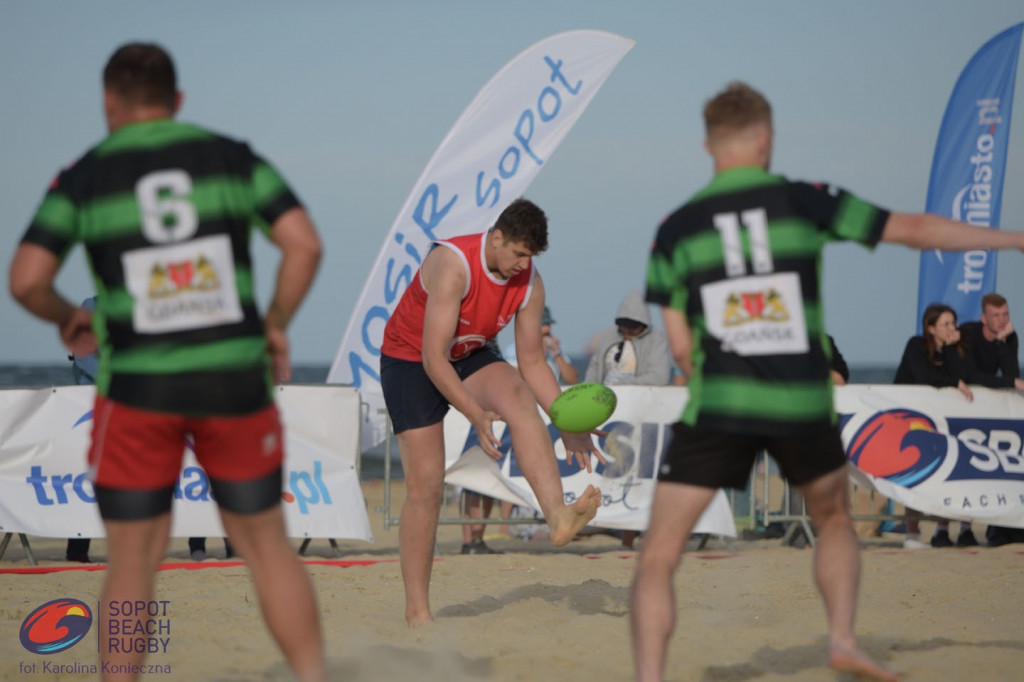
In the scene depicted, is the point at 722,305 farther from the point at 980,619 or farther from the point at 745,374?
the point at 980,619

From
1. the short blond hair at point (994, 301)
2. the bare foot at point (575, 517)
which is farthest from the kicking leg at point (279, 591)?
the short blond hair at point (994, 301)

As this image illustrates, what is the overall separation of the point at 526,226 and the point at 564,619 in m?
1.94

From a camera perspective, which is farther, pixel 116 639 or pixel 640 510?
pixel 640 510

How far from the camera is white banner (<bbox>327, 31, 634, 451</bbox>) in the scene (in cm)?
Answer: 947

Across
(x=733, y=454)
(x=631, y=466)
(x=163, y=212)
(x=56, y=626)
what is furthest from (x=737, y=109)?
(x=631, y=466)

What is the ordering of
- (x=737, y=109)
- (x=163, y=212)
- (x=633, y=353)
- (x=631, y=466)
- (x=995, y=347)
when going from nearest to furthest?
(x=163, y=212) < (x=737, y=109) < (x=631, y=466) < (x=995, y=347) < (x=633, y=353)

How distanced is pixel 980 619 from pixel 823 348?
2587mm

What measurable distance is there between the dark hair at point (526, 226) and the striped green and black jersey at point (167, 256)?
5.95 feet

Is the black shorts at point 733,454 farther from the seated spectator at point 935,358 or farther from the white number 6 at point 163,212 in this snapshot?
the seated spectator at point 935,358

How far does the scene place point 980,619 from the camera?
5191 millimetres

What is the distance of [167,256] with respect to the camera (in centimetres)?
281

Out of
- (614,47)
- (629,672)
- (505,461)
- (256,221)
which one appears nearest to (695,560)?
(505,461)

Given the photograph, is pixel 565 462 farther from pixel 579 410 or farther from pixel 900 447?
pixel 579 410

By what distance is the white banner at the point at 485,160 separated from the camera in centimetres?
947
